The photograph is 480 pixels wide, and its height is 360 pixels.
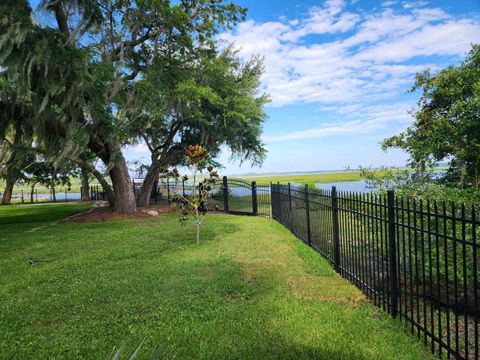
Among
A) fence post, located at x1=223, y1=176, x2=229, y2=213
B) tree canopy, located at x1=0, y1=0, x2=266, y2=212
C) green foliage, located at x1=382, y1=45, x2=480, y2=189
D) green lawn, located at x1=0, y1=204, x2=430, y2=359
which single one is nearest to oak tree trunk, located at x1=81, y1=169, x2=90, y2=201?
tree canopy, located at x1=0, y1=0, x2=266, y2=212

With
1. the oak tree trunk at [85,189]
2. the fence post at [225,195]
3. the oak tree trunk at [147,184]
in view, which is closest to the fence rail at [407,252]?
the fence post at [225,195]

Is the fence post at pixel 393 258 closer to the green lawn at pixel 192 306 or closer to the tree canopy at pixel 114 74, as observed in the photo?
the green lawn at pixel 192 306

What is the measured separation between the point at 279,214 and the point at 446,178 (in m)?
5.26

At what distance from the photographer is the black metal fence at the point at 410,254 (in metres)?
3.00

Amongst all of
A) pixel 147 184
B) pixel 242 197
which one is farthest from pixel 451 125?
pixel 147 184

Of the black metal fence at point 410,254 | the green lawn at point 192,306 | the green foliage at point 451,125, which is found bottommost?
the green lawn at point 192,306

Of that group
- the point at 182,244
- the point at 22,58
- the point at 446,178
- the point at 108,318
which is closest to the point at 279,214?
the point at 182,244

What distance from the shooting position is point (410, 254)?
350cm

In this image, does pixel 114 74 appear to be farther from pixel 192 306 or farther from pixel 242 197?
pixel 192 306

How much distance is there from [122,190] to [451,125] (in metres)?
12.5

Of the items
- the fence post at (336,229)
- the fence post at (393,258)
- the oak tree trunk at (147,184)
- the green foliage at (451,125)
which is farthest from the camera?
the oak tree trunk at (147,184)

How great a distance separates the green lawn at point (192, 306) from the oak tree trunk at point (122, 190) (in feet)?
22.1

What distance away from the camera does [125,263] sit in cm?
677

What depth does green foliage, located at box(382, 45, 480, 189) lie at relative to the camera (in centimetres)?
766
